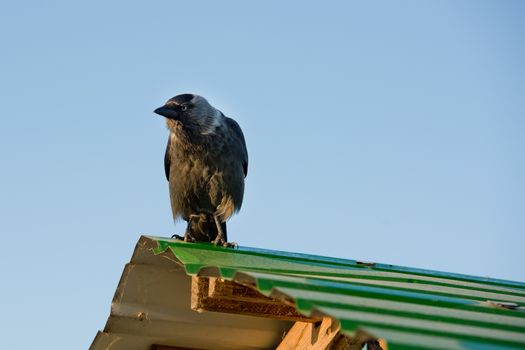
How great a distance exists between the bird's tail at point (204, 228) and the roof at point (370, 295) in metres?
2.57

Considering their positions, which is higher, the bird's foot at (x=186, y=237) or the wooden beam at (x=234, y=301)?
the bird's foot at (x=186, y=237)

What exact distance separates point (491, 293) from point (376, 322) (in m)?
2.17

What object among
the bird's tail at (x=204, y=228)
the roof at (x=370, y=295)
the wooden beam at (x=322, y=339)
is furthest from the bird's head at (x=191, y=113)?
the wooden beam at (x=322, y=339)

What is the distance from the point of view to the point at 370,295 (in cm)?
398

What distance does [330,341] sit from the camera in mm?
4914

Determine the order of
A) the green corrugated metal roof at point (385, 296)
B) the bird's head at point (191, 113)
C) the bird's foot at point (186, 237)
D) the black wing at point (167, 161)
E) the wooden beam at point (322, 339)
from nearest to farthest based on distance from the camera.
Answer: the green corrugated metal roof at point (385, 296)
the wooden beam at point (322, 339)
the bird's foot at point (186, 237)
the bird's head at point (191, 113)
the black wing at point (167, 161)

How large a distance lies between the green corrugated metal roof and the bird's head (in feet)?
9.74

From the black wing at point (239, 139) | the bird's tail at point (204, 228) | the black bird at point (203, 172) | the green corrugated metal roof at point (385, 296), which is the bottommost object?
the green corrugated metal roof at point (385, 296)

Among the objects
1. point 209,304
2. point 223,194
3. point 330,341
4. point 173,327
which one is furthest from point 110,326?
point 223,194

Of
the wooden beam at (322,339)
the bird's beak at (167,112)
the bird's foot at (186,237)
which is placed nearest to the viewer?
the wooden beam at (322,339)

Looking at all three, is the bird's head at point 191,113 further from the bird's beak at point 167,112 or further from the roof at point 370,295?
the roof at point 370,295

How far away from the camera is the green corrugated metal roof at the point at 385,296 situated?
322 cm

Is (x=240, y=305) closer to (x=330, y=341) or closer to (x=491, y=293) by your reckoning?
(x=330, y=341)

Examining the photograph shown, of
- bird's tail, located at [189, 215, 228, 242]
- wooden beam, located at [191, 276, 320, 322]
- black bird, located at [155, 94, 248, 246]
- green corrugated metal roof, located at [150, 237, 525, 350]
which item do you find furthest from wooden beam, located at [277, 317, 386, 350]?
bird's tail, located at [189, 215, 228, 242]
